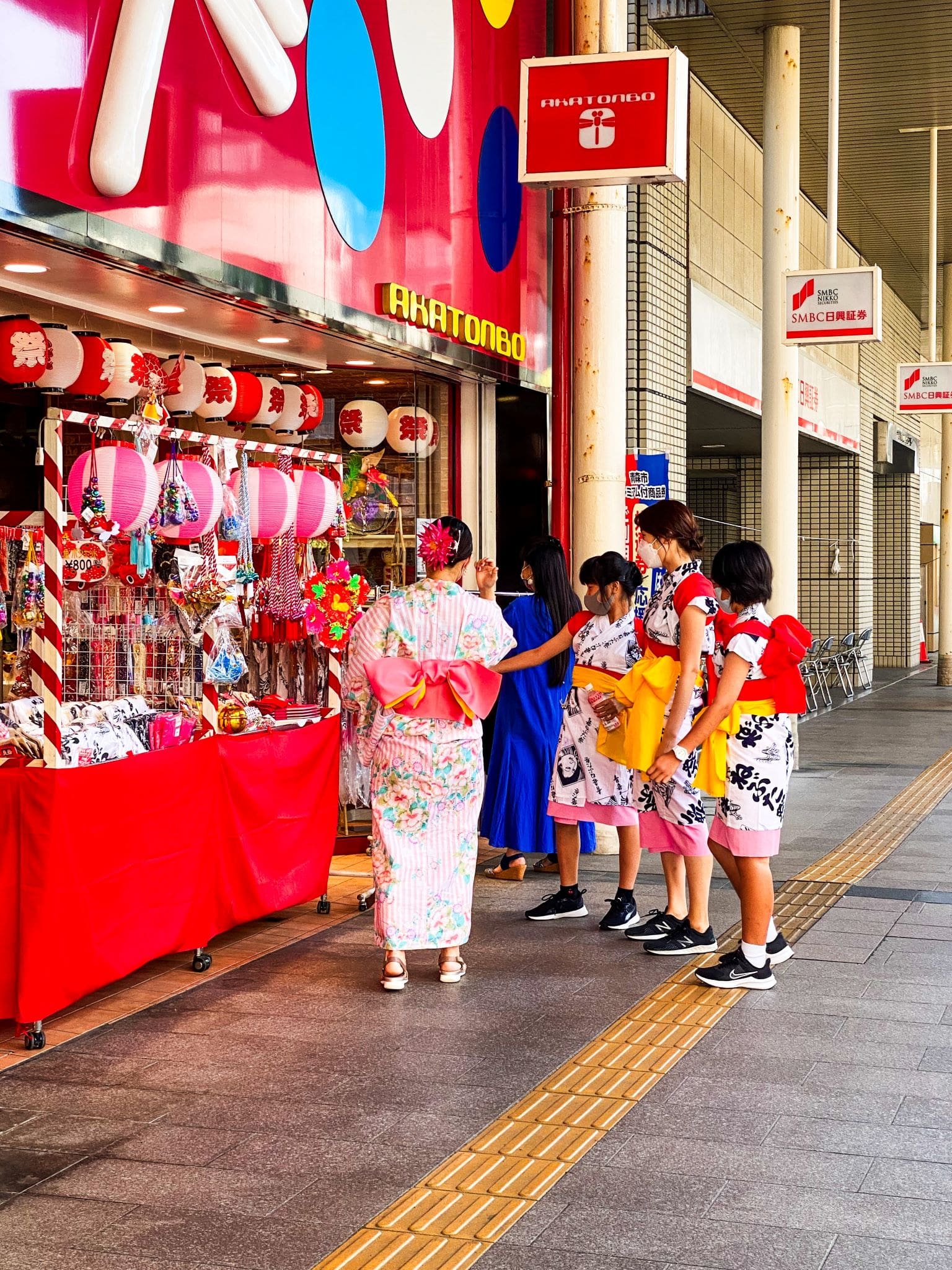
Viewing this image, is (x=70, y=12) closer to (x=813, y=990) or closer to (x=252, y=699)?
(x=252, y=699)

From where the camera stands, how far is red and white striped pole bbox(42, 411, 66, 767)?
4855 mm

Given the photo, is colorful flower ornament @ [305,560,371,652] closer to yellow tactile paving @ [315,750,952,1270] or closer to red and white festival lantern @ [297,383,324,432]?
red and white festival lantern @ [297,383,324,432]

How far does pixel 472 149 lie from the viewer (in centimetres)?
851

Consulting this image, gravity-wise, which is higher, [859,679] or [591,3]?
[591,3]

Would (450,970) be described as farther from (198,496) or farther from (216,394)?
(216,394)

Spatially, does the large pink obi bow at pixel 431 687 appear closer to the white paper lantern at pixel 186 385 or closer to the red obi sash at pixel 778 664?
the red obi sash at pixel 778 664

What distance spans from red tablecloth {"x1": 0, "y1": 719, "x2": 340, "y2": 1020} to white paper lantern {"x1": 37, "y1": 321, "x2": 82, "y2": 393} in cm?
164

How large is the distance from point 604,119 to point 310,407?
6.71 feet

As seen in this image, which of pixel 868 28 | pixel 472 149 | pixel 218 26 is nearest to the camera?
pixel 218 26

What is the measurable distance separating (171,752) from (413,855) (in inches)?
36.7

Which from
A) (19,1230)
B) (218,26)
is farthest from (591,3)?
(19,1230)

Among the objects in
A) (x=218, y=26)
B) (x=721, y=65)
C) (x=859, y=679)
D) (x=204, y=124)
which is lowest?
(x=859, y=679)

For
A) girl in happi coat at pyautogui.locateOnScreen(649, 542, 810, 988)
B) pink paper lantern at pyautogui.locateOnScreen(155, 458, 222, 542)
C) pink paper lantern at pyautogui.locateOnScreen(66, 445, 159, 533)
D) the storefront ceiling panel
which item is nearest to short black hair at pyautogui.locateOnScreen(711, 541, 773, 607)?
girl in happi coat at pyautogui.locateOnScreen(649, 542, 810, 988)

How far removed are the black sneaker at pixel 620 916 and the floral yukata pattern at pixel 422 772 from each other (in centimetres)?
97
